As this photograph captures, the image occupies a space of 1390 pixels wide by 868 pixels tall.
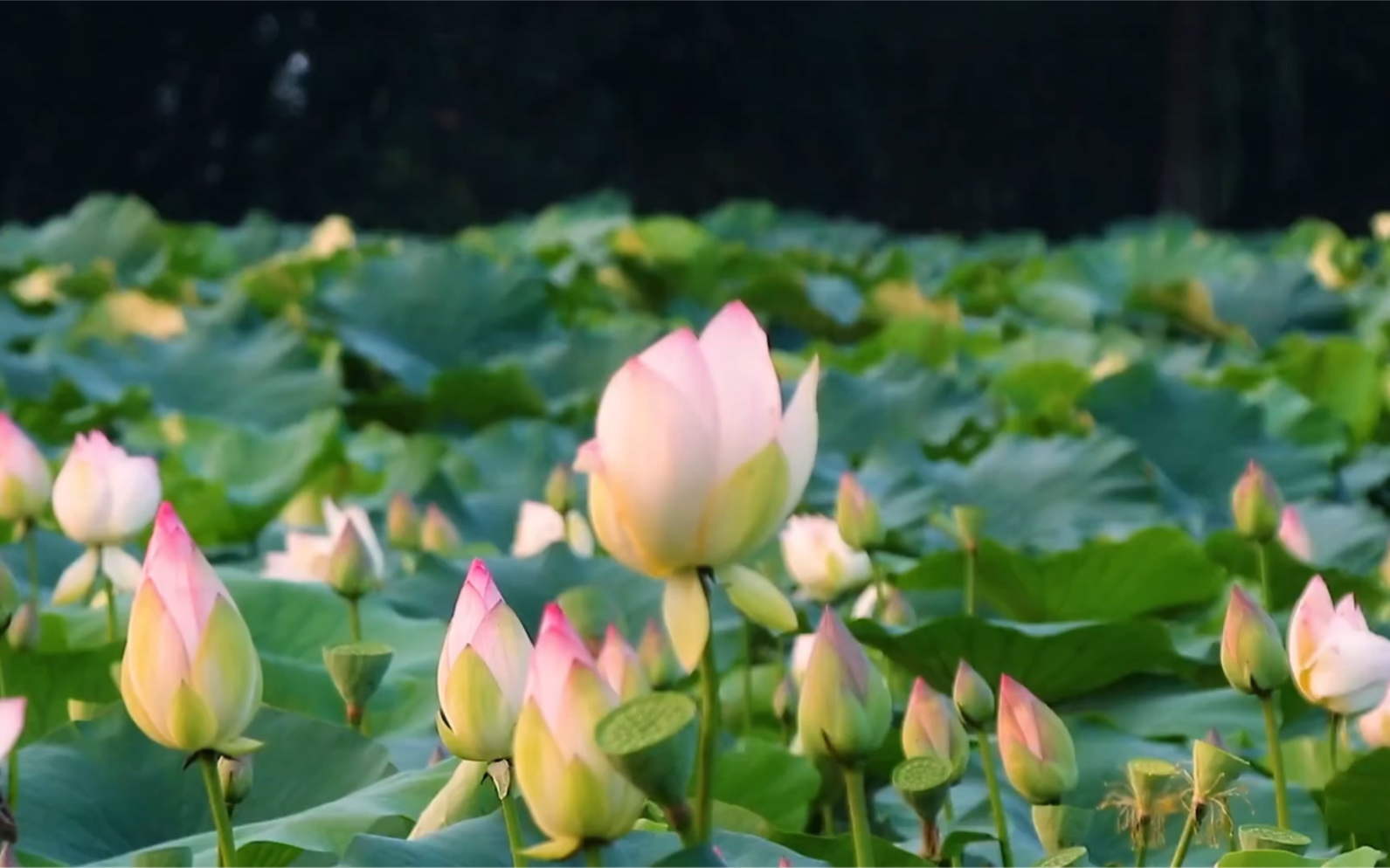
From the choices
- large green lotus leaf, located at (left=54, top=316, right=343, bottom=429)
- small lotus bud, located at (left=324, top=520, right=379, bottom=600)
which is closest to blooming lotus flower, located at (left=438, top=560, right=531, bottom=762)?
Answer: small lotus bud, located at (left=324, top=520, right=379, bottom=600)

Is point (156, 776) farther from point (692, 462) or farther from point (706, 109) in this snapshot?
point (706, 109)

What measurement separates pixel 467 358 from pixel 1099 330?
3.42 feet

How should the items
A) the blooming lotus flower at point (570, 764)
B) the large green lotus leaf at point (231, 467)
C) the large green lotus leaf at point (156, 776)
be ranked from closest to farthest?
the blooming lotus flower at point (570, 764) < the large green lotus leaf at point (156, 776) < the large green lotus leaf at point (231, 467)

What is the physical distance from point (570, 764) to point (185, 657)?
182 millimetres

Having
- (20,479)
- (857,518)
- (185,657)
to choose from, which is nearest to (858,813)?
(185,657)

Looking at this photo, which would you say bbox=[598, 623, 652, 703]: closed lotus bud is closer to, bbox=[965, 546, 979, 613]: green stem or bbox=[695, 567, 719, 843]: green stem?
bbox=[695, 567, 719, 843]: green stem

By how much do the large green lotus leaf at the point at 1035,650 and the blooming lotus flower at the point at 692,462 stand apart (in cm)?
48

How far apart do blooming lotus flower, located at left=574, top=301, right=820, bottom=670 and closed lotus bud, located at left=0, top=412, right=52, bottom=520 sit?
705 millimetres

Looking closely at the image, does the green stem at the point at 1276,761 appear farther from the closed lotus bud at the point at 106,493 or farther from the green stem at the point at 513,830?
the closed lotus bud at the point at 106,493

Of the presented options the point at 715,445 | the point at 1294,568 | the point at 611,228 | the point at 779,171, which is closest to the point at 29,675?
the point at 715,445

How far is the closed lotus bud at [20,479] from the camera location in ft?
3.99

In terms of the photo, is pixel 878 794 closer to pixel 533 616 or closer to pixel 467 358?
pixel 533 616

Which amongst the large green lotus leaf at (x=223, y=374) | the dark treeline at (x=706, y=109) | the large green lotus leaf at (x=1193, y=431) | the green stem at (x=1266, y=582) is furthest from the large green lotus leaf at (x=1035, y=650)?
the dark treeline at (x=706, y=109)

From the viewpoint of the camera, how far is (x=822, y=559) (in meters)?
1.32
